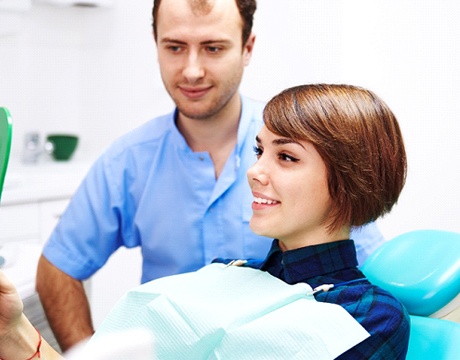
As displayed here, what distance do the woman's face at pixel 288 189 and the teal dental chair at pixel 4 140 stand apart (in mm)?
422

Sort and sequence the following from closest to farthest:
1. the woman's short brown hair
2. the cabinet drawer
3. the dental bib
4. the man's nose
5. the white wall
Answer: the dental bib < the woman's short brown hair < the man's nose < the white wall < the cabinet drawer

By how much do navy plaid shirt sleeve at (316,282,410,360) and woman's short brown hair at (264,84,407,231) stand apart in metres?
0.16

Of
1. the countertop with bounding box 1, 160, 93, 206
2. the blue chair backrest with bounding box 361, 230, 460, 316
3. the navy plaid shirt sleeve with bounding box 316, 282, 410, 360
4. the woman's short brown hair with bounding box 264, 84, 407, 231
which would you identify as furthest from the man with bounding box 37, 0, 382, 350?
the countertop with bounding box 1, 160, 93, 206

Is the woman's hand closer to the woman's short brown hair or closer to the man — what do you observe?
the woman's short brown hair

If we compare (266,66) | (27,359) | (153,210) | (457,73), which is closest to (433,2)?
(457,73)

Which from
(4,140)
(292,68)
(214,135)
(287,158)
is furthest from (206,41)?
(292,68)

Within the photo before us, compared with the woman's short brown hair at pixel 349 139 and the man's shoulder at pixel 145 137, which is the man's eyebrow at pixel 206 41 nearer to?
the man's shoulder at pixel 145 137

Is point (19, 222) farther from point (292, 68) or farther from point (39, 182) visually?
point (292, 68)

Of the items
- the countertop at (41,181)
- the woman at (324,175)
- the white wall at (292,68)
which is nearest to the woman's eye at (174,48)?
the woman at (324,175)

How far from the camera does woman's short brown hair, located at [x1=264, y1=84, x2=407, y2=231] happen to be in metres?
1.16

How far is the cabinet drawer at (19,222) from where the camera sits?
265cm

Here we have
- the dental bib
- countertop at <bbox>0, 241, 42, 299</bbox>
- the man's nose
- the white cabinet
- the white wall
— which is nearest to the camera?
the dental bib

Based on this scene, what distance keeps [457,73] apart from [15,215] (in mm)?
1651

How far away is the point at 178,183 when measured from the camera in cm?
174
